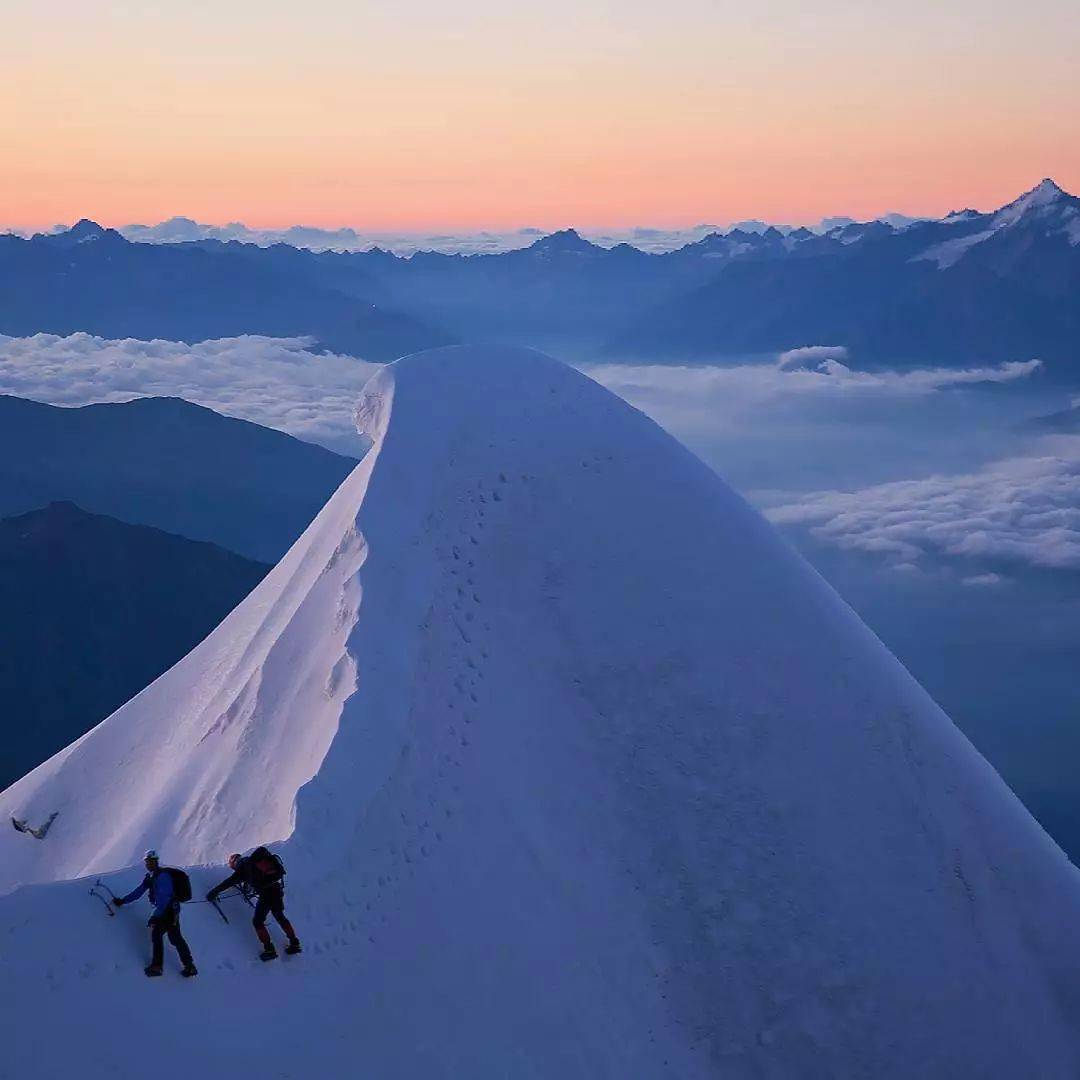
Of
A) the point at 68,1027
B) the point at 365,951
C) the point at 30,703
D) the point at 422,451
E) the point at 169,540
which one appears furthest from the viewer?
the point at 169,540

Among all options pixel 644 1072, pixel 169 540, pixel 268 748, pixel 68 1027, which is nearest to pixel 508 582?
pixel 268 748

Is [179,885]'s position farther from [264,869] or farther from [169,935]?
[264,869]

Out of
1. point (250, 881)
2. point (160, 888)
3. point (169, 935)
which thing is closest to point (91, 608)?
point (250, 881)

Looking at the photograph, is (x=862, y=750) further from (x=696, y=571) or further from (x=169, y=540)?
(x=169, y=540)

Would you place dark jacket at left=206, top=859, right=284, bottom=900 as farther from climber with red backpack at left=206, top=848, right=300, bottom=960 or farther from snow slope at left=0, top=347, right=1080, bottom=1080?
snow slope at left=0, top=347, right=1080, bottom=1080

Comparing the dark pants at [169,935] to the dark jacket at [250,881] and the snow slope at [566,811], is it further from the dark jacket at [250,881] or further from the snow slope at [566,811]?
the dark jacket at [250,881]

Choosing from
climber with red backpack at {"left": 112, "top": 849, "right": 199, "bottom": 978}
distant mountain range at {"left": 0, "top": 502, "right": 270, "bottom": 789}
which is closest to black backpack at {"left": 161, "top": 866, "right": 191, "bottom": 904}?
climber with red backpack at {"left": 112, "top": 849, "right": 199, "bottom": 978}
